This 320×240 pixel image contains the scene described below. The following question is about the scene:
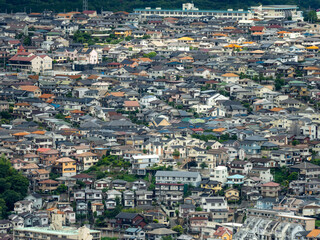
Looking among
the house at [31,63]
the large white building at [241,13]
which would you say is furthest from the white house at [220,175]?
the large white building at [241,13]

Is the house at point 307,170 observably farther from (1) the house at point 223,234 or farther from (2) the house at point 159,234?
(2) the house at point 159,234

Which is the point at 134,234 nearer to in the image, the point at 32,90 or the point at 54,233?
the point at 54,233

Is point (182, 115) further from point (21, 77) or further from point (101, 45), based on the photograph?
point (101, 45)

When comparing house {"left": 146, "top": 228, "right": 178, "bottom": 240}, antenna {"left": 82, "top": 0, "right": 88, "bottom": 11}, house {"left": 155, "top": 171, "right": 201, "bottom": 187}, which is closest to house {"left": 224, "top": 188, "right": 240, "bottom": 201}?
house {"left": 155, "top": 171, "right": 201, "bottom": 187}

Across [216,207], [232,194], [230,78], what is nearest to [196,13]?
[230,78]

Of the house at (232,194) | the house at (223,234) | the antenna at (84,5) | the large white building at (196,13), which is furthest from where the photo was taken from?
the antenna at (84,5)

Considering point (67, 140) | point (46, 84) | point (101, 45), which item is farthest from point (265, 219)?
point (101, 45)

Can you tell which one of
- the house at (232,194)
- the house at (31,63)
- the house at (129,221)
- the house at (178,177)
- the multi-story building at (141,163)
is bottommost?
the house at (129,221)

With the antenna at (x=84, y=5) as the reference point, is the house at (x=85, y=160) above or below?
below
